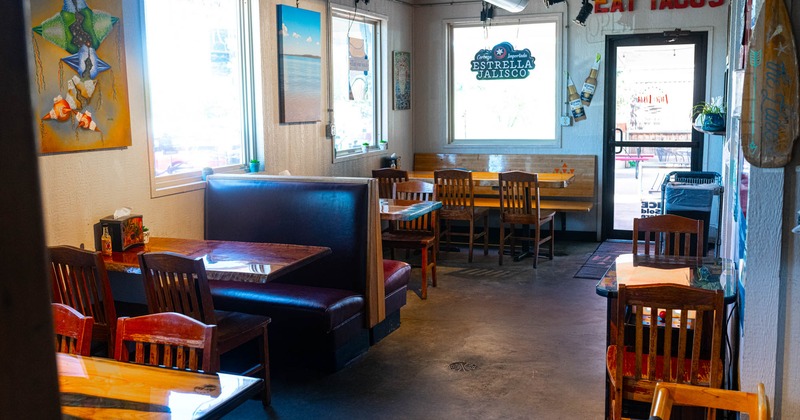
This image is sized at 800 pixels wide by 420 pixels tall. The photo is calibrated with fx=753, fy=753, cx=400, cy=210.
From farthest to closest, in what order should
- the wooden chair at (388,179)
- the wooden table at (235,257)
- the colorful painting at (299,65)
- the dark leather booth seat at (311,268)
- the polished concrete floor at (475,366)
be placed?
the wooden chair at (388,179), the colorful painting at (299,65), the dark leather booth seat at (311,268), the polished concrete floor at (475,366), the wooden table at (235,257)

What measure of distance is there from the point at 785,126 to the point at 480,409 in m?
2.00

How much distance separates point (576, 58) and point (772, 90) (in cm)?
564

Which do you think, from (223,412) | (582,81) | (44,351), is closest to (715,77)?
(582,81)

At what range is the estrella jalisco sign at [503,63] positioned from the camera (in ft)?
28.7

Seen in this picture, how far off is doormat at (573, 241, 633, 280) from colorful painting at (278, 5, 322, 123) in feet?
9.46

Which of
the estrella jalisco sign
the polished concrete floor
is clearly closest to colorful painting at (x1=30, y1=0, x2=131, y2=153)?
the polished concrete floor

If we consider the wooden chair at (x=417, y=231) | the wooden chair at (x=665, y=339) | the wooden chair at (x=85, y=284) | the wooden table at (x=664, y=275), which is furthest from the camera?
the wooden chair at (x=417, y=231)

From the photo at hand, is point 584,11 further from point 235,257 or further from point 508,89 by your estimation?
point 235,257

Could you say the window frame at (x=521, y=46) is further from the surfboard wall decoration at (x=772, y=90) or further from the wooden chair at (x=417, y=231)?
the surfboard wall decoration at (x=772, y=90)

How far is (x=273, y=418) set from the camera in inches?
151

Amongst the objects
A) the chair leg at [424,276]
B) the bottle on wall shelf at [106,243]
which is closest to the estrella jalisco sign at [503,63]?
the chair leg at [424,276]

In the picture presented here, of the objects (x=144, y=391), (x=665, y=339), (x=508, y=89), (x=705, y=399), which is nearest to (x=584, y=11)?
(x=508, y=89)

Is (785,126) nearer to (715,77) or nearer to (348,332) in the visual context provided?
(348,332)

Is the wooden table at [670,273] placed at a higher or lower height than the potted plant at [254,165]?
lower
